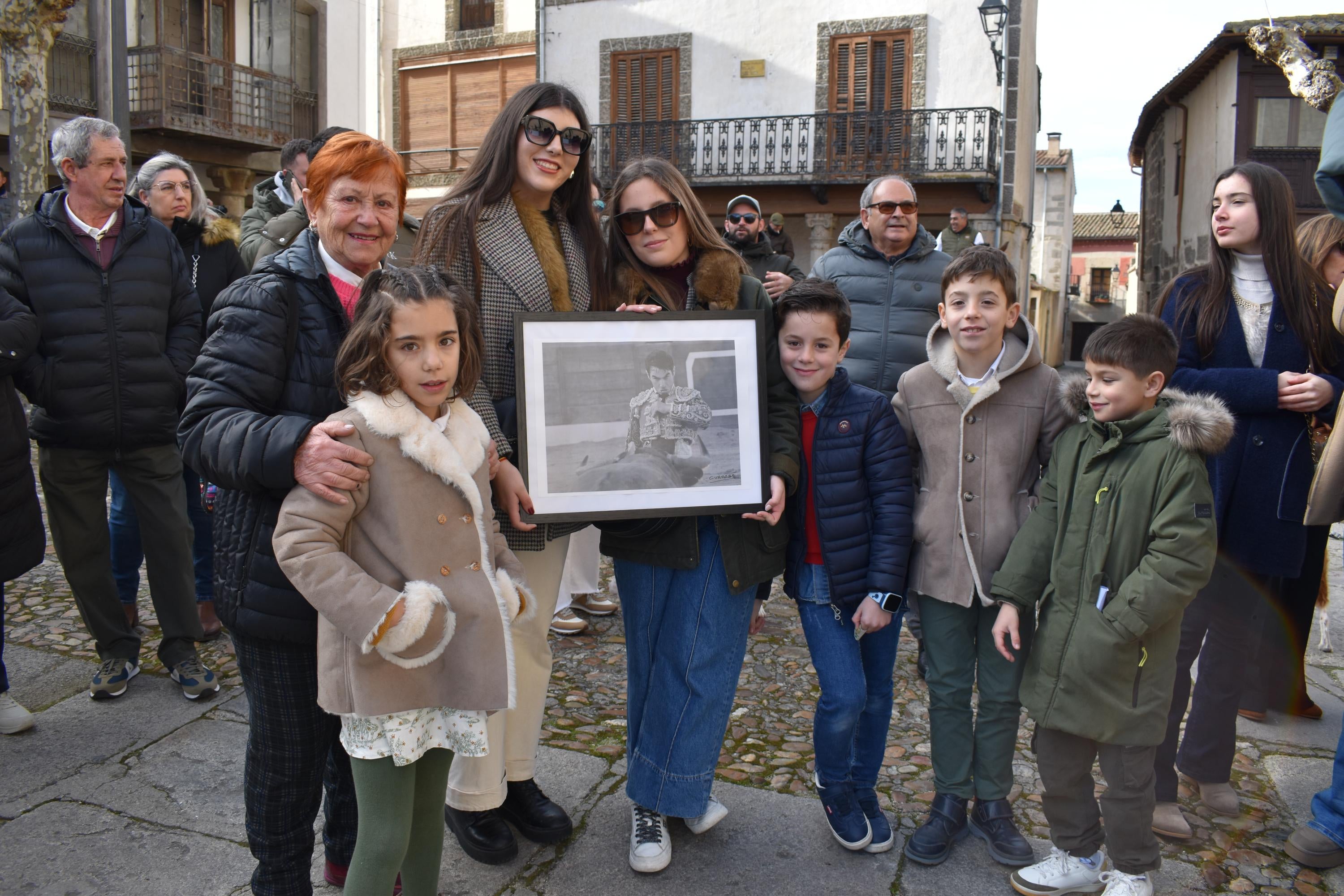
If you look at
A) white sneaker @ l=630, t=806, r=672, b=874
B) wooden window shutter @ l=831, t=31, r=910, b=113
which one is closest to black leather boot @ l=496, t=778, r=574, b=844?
white sneaker @ l=630, t=806, r=672, b=874

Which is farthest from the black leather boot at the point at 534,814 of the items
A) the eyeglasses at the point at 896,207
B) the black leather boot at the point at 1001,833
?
the eyeglasses at the point at 896,207

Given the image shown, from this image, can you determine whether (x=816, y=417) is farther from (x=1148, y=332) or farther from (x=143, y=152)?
(x=143, y=152)

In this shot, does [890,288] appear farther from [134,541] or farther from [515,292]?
[134,541]

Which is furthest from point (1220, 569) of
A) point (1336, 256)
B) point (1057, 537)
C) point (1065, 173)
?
point (1065, 173)

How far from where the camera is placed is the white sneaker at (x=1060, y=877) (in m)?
2.65

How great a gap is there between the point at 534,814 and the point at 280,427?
147cm

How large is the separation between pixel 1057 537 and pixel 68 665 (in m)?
4.03

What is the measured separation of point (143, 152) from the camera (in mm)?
18625

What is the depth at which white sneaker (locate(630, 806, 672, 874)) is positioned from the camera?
9.03 feet

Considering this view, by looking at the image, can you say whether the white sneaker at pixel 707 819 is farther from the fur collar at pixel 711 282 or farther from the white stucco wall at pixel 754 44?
the white stucco wall at pixel 754 44

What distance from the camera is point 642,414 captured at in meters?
2.64

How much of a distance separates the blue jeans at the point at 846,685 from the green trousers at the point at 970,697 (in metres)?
0.13

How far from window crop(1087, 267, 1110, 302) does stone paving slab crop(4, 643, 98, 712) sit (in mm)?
51696

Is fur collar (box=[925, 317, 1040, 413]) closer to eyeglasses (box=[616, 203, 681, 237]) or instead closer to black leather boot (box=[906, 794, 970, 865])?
eyeglasses (box=[616, 203, 681, 237])
